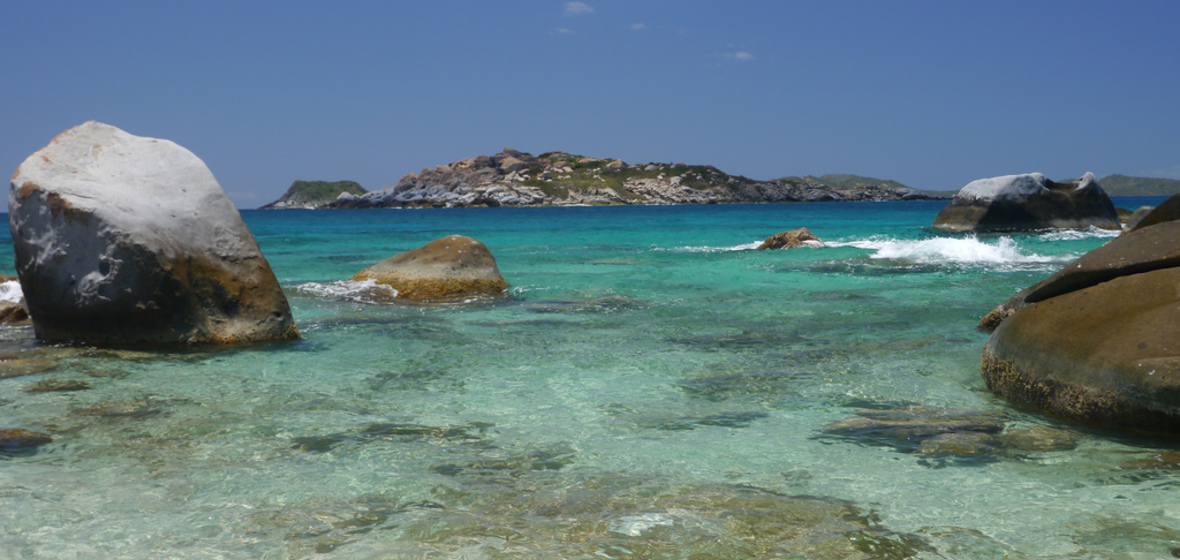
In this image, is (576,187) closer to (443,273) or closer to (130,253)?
(443,273)

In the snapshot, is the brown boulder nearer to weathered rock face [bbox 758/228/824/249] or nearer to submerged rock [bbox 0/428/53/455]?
submerged rock [bbox 0/428/53/455]

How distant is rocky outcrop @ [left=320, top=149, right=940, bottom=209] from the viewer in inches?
5020

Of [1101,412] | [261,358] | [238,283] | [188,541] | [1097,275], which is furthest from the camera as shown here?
[238,283]

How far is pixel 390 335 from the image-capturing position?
830 cm

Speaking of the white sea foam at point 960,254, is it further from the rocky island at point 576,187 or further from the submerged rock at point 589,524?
the rocky island at point 576,187

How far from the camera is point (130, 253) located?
7.00 meters

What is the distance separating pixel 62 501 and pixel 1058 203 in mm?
29874

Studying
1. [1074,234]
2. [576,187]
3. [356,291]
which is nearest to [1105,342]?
[356,291]

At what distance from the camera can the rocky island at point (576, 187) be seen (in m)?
128

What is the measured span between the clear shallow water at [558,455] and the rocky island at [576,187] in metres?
116

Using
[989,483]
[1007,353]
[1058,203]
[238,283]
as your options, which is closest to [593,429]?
[989,483]

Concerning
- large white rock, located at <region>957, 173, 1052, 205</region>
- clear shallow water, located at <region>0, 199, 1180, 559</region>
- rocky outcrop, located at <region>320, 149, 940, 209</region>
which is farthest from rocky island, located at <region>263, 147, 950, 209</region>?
clear shallow water, located at <region>0, 199, 1180, 559</region>

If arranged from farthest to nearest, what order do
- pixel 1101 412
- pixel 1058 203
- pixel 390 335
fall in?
pixel 1058 203
pixel 390 335
pixel 1101 412

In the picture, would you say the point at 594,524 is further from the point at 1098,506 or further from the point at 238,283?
the point at 238,283
